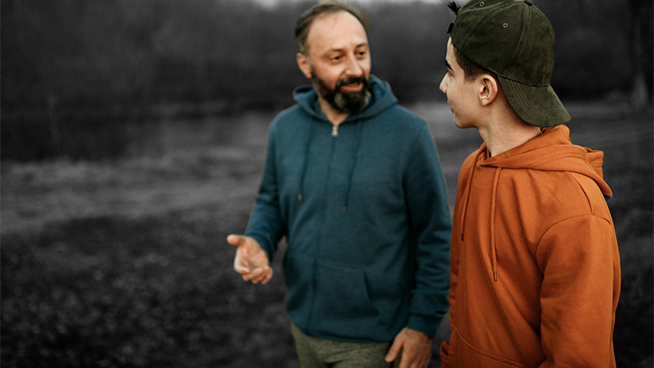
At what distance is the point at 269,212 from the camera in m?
2.16

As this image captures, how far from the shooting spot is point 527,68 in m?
1.08

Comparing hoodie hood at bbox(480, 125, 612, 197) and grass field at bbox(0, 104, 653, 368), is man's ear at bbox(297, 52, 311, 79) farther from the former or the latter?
grass field at bbox(0, 104, 653, 368)

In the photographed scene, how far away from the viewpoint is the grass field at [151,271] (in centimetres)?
397

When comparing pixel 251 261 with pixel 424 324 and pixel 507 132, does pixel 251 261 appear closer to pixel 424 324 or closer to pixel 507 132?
pixel 424 324

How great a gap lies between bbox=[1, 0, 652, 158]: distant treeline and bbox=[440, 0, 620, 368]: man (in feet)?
29.8

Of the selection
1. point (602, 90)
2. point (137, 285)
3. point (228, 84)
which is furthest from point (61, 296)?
point (602, 90)

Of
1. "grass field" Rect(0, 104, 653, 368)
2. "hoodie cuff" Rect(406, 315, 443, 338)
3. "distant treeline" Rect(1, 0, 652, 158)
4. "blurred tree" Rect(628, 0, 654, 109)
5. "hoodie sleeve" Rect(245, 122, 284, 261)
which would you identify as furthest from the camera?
"distant treeline" Rect(1, 0, 652, 158)

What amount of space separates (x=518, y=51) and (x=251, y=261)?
55.4 inches

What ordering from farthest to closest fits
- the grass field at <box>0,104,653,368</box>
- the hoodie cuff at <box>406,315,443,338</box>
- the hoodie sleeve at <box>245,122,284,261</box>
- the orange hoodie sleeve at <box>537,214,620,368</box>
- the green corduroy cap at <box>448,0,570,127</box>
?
the grass field at <box>0,104,653,368</box> < the hoodie sleeve at <box>245,122,284,261</box> < the hoodie cuff at <box>406,315,443,338</box> < the green corduroy cap at <box>448,0,570,127</box> < the orange hoodie sleeve at <box>537,214,620,368</box>

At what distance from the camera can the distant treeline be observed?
10977mm

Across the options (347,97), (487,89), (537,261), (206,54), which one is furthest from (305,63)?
(206,54)

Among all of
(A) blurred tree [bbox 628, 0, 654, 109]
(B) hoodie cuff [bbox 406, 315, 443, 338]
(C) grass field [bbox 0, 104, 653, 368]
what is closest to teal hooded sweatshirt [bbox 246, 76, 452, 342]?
(B) hoodie cuff [bbox 406, 315, 443, 338]

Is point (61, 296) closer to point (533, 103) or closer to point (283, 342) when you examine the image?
point (283, 342)

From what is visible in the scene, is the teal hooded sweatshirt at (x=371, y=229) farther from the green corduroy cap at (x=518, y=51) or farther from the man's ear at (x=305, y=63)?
the green corduroy cap at (x=518, y=51)
